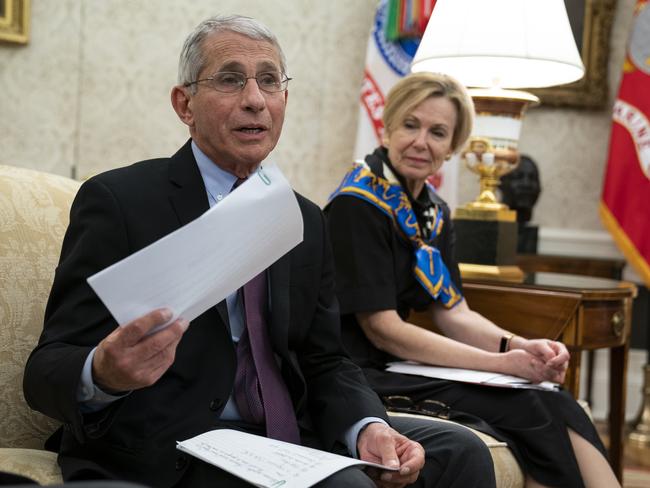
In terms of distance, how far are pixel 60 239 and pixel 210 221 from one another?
0.76 metres

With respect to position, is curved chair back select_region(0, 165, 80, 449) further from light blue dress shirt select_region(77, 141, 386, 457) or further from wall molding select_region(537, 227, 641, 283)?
wall molding select_region(537, 227, 641, 283)

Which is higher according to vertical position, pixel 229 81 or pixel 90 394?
pixel 229 81

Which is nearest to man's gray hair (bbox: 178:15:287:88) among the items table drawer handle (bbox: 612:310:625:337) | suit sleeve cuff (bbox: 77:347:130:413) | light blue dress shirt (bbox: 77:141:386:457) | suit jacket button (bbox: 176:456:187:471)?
light blue dress shirt (bbox: 77:141:386:457)

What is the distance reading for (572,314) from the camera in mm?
2729

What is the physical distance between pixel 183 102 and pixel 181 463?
663mm

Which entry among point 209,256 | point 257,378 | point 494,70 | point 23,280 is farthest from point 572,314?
point 209,256

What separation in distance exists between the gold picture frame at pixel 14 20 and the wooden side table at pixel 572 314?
2.26 meters

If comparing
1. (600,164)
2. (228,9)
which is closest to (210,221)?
(228,9)

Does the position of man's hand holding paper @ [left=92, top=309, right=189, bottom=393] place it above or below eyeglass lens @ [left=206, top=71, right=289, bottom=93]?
below

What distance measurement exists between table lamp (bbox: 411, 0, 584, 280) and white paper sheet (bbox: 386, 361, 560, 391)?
0.68 meters

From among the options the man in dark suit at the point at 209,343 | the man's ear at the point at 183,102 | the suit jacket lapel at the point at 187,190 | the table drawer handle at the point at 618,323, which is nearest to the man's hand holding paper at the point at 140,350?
the man in dark suit at the point at 209,343

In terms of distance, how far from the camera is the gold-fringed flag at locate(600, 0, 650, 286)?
417 cm

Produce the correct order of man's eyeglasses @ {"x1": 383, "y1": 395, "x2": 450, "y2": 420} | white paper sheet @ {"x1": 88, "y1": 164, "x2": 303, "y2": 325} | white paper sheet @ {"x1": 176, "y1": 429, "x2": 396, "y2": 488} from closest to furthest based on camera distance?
white paper sheet @ {"x1": 88, "y1": 164, "x2": 303, "y2": 325} < white paper sheet @ {"x1": 176, "y1": 429, "x2": 396, "y2": 488} < man's eyeglasses @ {"x1": 383, "y1": 395, "x2": 450, "y2": 420}

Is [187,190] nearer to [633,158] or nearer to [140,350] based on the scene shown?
[140,350]
